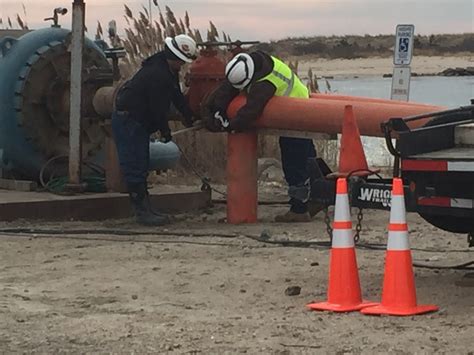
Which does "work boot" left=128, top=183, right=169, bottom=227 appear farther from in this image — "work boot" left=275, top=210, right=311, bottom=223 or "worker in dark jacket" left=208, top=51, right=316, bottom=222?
"work boot" left=275, top=210, right=311, bottom=223

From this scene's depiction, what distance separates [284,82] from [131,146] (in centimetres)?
157

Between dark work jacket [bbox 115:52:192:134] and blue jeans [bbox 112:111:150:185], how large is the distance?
0.23 feet

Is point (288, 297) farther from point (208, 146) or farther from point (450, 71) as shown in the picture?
point (450, 71)

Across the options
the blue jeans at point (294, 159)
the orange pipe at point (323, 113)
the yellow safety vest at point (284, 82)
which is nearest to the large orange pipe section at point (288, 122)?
the orange pipe at point (323, 113)

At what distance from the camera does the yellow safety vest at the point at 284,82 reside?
37.2 ft

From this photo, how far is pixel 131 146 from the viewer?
11.6m

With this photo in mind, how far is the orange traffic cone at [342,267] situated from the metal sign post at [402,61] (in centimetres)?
750

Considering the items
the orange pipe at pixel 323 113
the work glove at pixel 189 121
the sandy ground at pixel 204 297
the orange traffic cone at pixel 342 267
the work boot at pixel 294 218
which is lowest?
the sandy ground at pixel 204 297

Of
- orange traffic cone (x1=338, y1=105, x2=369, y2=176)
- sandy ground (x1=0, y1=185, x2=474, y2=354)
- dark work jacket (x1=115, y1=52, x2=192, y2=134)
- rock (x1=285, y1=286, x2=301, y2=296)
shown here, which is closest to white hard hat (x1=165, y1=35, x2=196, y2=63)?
dark work jacket (x1=115, y1=52, x2=192, y2=134)

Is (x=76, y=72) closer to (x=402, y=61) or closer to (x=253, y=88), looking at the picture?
(x=253, y=88)

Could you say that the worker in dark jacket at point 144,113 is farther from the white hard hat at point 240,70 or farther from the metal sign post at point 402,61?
the metal sign post at point 402,61

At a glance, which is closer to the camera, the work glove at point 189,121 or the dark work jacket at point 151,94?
the dark work jacket at point 151,94

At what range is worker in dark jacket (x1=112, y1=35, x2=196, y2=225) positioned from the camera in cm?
1155

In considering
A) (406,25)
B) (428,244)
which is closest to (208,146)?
(406,25)
